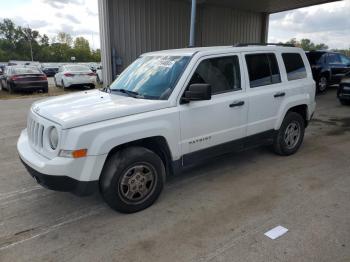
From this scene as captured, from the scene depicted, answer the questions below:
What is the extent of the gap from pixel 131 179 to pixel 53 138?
3.16 feet

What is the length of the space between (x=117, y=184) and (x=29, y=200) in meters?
1.43

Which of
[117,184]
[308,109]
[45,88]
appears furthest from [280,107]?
[45,88]

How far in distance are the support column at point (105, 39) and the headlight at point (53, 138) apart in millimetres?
10726

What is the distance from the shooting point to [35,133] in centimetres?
356

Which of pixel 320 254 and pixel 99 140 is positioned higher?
pixel 99 140

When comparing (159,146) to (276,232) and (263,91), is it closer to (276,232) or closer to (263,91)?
(276,232)

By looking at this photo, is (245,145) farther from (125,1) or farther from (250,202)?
(125,1)

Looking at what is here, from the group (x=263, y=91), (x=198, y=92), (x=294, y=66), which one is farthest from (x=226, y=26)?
(x=198, y=92)

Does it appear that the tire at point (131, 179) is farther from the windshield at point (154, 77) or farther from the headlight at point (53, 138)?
the windshield at point (154, 77)

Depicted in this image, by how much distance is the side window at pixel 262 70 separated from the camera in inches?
180

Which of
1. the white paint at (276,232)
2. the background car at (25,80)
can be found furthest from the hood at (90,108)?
the background car at (25,80)

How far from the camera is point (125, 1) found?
1336 cm

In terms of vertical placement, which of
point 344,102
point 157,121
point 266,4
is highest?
point 266,4

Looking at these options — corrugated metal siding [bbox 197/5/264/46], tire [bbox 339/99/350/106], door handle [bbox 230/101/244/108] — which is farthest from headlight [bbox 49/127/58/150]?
corrugated metal siding [bbox 197/5/264/46]
